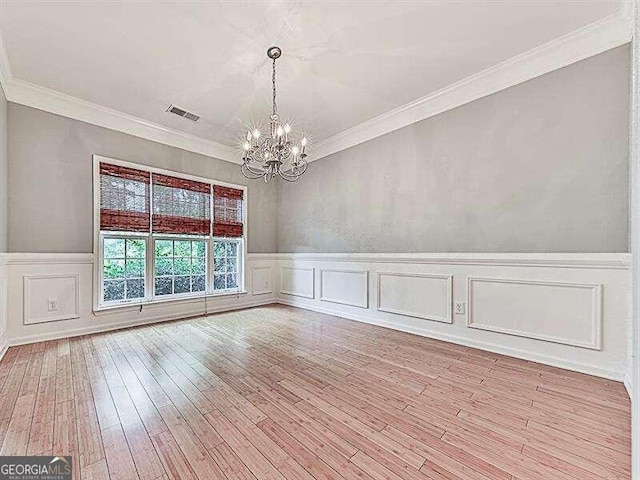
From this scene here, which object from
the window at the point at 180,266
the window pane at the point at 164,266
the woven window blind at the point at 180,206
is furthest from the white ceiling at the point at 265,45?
the window pane at the point at 164,266

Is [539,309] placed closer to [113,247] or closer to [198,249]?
[198,249]

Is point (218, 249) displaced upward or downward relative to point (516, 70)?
downward

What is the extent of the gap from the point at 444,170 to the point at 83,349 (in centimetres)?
434

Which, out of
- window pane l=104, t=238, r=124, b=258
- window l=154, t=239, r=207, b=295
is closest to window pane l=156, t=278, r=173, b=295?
window l=154, t=239, r=207, b=295

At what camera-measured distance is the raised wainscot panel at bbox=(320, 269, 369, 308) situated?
4.16 metres

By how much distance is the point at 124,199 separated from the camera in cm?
388

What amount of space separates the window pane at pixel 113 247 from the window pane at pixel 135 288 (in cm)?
39

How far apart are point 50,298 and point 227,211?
2.49m

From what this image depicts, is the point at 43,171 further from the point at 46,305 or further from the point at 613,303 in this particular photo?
the point at 613,303

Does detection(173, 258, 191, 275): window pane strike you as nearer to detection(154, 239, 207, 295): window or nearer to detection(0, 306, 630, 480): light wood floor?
detection(154, 239, 207, 295): window

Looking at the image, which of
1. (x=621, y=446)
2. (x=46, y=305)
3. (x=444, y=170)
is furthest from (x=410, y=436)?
(x=46, y=305)

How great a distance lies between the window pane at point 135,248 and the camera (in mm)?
3953

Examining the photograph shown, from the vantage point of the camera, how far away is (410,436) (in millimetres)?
1620

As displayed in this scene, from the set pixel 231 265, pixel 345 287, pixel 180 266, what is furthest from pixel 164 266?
pixel 345 287
